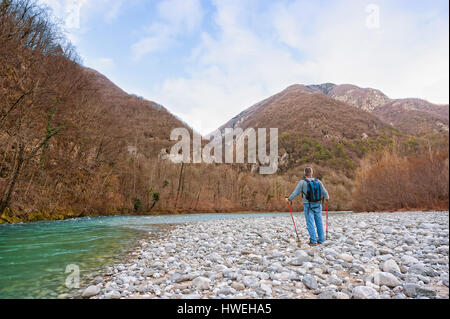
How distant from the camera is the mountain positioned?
8305 centimetres

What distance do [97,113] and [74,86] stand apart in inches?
153

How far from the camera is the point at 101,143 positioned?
28344mm

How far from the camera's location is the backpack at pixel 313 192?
20.9 ft

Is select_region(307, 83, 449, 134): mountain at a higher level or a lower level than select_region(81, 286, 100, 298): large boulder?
higher

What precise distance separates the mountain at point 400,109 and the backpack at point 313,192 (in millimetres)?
78669

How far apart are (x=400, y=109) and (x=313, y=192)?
5241 inches

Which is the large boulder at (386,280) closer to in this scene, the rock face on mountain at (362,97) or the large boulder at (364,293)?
the large boulder at (364,293)

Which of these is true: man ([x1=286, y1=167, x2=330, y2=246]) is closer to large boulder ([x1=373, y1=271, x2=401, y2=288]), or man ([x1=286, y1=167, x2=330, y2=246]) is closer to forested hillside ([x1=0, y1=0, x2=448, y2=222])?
large boulder ([x1=373, y1=271, x2=401, y2=288])

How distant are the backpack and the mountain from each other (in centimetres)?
7867

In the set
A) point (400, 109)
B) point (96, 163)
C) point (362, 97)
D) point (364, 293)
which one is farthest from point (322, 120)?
point (364, 293)

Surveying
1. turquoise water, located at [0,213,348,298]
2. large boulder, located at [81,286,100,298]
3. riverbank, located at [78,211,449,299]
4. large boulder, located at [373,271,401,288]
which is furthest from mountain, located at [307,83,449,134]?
large boulder, located at [81,286,100,298]

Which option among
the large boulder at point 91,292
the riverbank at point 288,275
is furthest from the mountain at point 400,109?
the large boulder at point 91,292

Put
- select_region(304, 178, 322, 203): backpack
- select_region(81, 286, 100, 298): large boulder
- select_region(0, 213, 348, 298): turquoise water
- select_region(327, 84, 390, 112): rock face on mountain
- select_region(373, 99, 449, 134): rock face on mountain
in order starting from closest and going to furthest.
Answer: select_region(81, 286, 100, 298): large boulder
select_region(0, 213, 348, 298): turquoise water
select_region(304, 178, 322, 203): backpack
select_region(373, 99, 449, 134): rock face on mountain
select_region(327, 84, 390, 112): rock face on mountain

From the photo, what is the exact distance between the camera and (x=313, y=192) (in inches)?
251
